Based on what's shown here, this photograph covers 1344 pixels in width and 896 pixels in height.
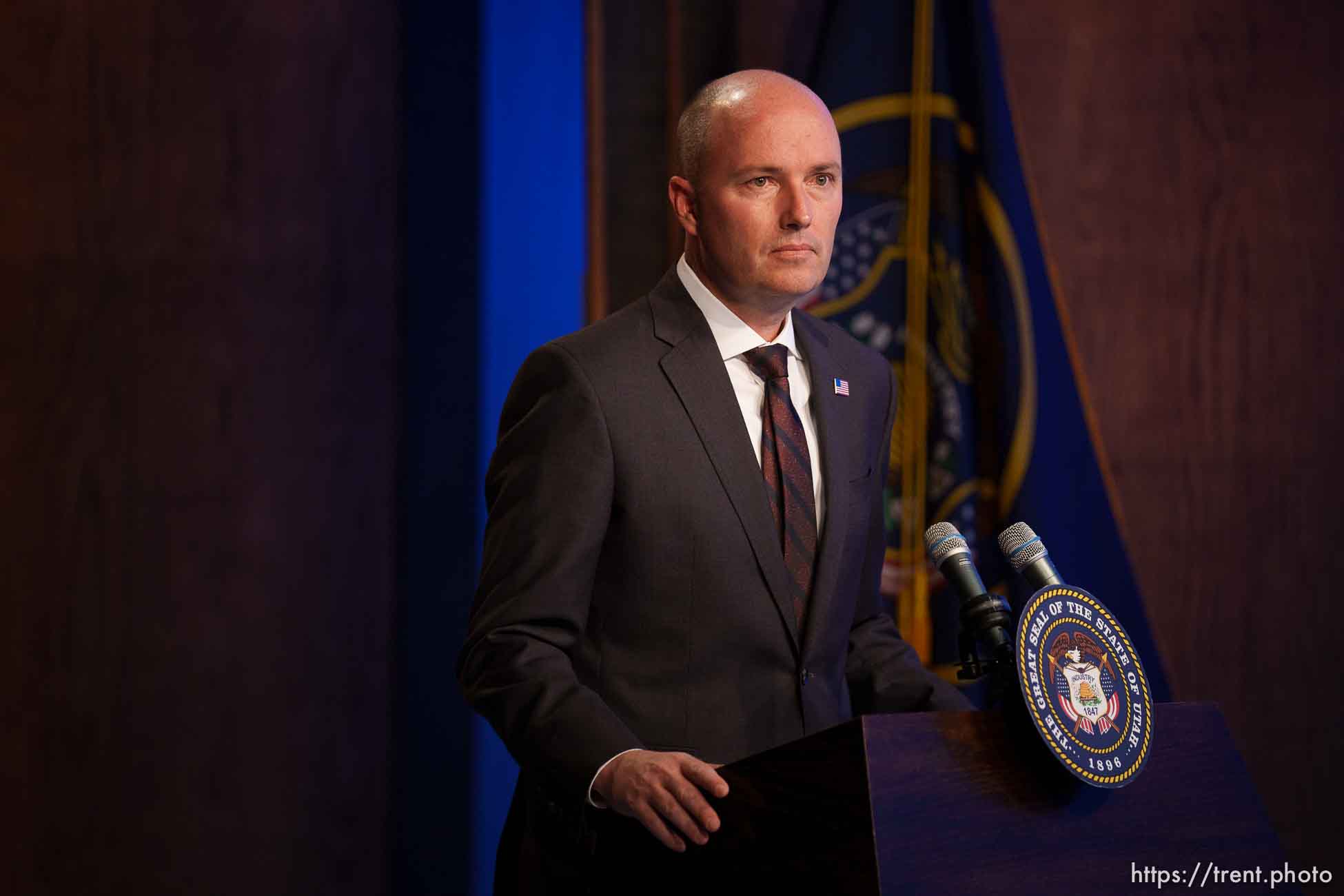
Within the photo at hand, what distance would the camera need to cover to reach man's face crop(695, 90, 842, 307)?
167 cm

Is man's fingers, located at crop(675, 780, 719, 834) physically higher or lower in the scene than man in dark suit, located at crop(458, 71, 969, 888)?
lower

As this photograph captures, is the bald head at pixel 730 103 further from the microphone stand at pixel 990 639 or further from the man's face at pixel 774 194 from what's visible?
the microphone stand at pixel 990 639

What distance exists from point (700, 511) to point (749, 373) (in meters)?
0.24

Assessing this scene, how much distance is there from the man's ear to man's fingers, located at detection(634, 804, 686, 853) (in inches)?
33.0

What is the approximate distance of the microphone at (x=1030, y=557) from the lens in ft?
4.39

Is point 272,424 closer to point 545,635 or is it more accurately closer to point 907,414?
point 545,635

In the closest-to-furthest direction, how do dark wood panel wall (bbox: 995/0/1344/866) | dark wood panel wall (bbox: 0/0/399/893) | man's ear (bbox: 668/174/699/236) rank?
man's ear (bbox: 668/174/699/236) → dark wood panel wall (bbox: 0/0/399/893) → dark wood panel wall (bbox: 995/0/1344/866)

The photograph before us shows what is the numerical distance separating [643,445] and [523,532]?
0.19 m

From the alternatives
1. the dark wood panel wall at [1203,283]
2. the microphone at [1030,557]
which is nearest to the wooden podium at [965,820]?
the microphone at [1030,557]

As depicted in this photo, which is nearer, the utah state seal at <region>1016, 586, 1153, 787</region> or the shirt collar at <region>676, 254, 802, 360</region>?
the utah state seal at <region>1016, 586, 1153, 787</region>

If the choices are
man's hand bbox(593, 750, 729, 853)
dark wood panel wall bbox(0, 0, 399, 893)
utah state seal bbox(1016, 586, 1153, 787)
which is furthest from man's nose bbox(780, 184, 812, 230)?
dark wood panel wall bbox(0, 0, 399, 893)

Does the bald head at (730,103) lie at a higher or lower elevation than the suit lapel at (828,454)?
higher

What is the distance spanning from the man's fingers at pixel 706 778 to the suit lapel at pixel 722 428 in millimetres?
410

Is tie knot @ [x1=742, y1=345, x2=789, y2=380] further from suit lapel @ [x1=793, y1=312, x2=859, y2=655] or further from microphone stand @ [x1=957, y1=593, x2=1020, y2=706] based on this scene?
microphone stand @ [x1=957, y1=593, x2=1020, y2=706]
